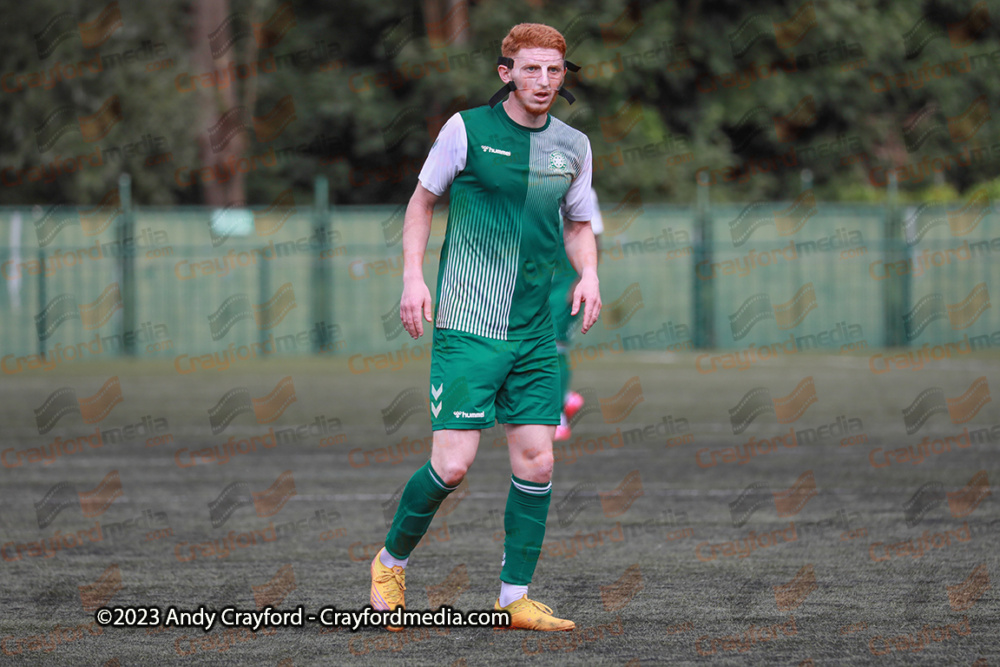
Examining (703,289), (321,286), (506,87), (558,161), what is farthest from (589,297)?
(703,289)

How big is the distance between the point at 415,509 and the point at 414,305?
769 mm

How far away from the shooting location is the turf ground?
16.7 ft

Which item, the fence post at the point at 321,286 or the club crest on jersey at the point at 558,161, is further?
the fence post at the point at 321,286

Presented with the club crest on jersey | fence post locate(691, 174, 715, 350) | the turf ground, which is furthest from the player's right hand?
fence post locate(691, 174, 715, 350)

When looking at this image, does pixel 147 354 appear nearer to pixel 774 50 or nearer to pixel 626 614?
pixel 774 50

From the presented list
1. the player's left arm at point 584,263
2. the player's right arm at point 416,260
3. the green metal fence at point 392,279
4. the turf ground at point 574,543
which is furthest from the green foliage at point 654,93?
the player's right arm at point 416,260

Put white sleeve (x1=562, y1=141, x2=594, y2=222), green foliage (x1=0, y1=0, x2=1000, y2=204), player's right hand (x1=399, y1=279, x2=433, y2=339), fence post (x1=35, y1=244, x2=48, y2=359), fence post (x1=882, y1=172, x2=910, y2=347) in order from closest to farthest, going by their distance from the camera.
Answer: player's right hand (x1=399, y1=279, x2=433, y2=339), white sleeve (x1=562, y1=141, x2=594, y2=222), fence post (x1=35, y1=244, x2=48, y2=359), fence post (x1=882, y1=172, x2=910, y2=347), green foliage (x1=0, y1=0, x2=1000, y2=204)

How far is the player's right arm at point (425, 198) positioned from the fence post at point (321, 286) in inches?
892

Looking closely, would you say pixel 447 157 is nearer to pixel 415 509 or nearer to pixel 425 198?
pixel 425 198

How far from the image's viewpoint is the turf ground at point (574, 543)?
508cm

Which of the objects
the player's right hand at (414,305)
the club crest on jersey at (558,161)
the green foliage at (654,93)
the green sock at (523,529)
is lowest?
the green sock at (523,529)

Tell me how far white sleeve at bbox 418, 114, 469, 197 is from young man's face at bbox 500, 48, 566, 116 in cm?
25

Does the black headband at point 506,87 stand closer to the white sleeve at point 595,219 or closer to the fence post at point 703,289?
the white sleeve at point 595,219

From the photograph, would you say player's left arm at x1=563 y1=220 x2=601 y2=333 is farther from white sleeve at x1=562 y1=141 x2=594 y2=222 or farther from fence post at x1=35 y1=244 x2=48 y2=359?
fence post at x1=35 y1=244 x2=48 y2=359
